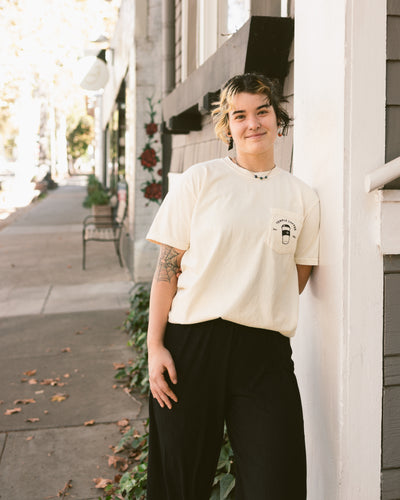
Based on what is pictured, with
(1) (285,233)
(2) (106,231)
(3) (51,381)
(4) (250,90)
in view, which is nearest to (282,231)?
(1) (285,233)

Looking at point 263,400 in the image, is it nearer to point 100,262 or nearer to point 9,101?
point 100,262

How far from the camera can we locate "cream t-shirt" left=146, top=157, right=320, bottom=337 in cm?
217

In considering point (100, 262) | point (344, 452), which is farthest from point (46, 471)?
point (100, 262)

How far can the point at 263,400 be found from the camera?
6.98ft

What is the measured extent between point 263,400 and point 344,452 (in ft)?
1.39

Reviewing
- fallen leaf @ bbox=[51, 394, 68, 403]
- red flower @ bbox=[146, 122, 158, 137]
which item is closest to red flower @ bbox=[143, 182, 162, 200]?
red flower @ bbox=[146, 122, 158, 137]

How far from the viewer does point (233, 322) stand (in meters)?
2.17

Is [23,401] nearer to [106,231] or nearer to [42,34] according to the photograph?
[106,231]

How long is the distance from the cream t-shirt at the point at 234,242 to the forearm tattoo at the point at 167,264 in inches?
1.3

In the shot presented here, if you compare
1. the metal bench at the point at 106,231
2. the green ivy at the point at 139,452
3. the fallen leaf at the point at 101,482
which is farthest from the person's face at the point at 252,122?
the metal bench at the point at 106,231

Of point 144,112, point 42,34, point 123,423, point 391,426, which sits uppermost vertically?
point 42,34

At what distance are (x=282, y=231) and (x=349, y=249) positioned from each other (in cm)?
26

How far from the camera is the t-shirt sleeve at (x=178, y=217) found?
7.32 ft

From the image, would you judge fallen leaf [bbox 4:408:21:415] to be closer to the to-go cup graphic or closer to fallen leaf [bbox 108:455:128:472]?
fallen leaf [bbox 108:455:128:472]
